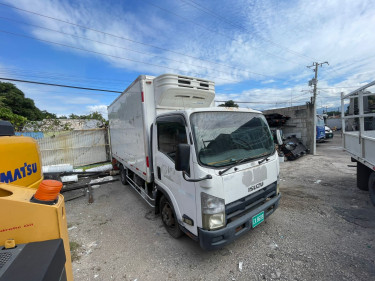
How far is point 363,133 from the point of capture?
149 inches

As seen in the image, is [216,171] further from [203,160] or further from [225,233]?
[225,233]

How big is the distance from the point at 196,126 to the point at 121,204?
3532 millimetres

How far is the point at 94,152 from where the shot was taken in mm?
9492

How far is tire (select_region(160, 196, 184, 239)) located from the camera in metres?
2.87

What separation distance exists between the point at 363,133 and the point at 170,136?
4313 millimetres

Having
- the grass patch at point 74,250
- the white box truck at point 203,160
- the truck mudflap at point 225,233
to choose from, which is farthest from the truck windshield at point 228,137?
the grass patch at point 74,250

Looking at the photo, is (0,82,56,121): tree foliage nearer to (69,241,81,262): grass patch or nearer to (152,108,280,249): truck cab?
(69,241,81,262): grass patch

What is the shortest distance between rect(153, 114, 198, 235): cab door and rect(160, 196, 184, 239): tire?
350mm

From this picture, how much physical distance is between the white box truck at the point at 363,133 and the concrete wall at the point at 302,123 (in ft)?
17.6

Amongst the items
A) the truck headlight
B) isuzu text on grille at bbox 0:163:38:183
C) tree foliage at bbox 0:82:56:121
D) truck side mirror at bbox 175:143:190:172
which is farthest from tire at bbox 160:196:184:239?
tree foliage at bbox 0:82:56:121

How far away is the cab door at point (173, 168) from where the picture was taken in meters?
2.33

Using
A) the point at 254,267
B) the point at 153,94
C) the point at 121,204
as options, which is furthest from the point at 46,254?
the point at 121,204

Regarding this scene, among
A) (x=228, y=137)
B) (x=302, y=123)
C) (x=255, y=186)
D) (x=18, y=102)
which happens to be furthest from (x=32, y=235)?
(x=18, y=102)

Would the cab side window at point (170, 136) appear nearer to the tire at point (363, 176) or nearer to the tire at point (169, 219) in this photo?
the tire at point (169, 219)
